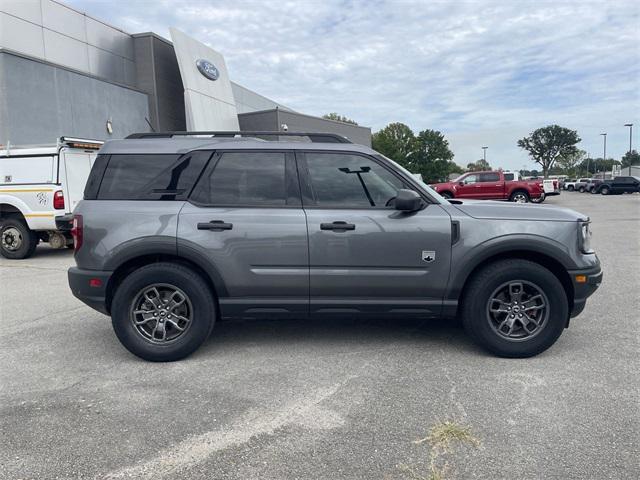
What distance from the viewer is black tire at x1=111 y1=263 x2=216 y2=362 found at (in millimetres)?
3957

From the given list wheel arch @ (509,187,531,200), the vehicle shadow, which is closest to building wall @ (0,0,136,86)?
the vehicle shadow

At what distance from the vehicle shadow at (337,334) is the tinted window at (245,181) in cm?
130

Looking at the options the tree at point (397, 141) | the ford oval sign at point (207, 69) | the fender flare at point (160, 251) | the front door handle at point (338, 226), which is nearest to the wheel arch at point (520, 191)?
the ford oval sign at point (207, 69)

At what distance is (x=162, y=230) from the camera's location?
3965 mm

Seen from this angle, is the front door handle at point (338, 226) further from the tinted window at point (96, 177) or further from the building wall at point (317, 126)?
the building wall at point (317, 126)

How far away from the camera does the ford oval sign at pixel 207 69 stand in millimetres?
22858

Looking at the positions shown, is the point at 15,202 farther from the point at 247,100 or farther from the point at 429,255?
the point at 247,100

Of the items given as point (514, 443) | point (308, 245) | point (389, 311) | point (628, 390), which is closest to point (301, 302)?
point (308, 245)

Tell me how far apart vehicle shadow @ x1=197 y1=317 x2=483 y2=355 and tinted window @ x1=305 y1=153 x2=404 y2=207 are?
104 centimetres

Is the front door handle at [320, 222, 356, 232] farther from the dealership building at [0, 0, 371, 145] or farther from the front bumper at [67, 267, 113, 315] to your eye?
the dealership building at [0, 0, 371, 145]

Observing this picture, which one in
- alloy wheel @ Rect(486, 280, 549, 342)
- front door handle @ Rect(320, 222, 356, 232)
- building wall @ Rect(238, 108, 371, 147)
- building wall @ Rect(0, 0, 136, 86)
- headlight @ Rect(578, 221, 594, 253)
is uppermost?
building wall @ Rect(0, 0, 136, 86)

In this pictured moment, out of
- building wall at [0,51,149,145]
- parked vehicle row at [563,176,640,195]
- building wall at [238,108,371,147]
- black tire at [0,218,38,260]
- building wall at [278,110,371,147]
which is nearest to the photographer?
black tire at [0,218,38,260]

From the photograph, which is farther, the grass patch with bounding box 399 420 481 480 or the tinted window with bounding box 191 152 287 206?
the tinted window with bounding box 191 152 287 206

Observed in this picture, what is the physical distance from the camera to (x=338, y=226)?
395 cm
